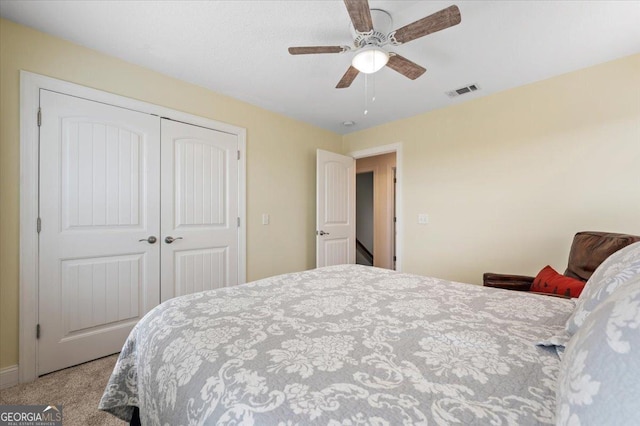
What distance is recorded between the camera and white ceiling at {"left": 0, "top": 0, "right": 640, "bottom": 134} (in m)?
1.59

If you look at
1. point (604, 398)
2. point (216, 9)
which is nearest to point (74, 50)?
point (216, 9)

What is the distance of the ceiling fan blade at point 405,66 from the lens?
1714mm

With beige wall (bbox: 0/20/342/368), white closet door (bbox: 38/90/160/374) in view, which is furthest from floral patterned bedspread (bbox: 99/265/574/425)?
beige wall (bbox: 0/20/342/368)

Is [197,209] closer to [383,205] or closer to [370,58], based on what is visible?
[370,58]

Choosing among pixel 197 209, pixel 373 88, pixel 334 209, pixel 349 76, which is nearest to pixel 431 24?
pixel 349 76

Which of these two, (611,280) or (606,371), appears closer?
(606,371)

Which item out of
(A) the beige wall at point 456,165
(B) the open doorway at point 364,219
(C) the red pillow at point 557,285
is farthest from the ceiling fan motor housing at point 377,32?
(B) the open doorway at point 364,219

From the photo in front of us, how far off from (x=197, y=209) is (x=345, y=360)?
2295 mm

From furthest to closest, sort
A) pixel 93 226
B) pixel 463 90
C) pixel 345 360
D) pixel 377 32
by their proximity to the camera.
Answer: pixel 463 90 → pixel 93 226 → pixel 377 32 → pixel 345 360

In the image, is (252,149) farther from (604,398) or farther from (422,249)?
(604,398)

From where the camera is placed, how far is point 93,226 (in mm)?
2035

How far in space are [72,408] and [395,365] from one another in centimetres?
196

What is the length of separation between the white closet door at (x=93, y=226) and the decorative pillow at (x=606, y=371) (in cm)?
263

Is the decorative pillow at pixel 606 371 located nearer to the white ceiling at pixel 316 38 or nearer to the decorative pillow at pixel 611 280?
the decorative pillow at pixel 611 280
